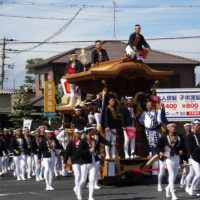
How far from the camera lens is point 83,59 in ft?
67.7

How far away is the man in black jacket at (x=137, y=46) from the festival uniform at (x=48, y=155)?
11.8 ft

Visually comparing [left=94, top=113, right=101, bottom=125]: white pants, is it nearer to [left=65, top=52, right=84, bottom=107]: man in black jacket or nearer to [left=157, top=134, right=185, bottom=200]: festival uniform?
[left=65, top=52, right=84, bottom=107]: man in black jacket

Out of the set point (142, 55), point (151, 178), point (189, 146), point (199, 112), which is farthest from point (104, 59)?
point (199, 112)

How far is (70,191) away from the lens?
15.9 meters

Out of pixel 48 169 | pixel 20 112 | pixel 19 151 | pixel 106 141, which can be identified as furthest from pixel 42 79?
pixel 106 141

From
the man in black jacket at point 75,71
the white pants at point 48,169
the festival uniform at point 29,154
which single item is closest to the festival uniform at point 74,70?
the man in black jacket at point 75,71

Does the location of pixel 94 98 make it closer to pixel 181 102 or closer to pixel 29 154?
pixel 29 154

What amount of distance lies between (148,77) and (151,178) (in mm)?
3695

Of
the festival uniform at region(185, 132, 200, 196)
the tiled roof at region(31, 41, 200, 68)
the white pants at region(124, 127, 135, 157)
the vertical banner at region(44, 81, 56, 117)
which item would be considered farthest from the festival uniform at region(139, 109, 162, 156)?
the tiled roof at region(31, 41, 200, 68)

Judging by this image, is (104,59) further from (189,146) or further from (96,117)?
(189,146)

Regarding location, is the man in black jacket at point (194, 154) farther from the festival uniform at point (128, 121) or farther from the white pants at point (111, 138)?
the festival uniform at point (128, 121)

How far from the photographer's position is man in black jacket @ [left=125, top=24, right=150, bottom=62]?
17.3 meters

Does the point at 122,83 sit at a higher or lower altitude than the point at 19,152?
higher

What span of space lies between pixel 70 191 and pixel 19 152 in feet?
16.0
